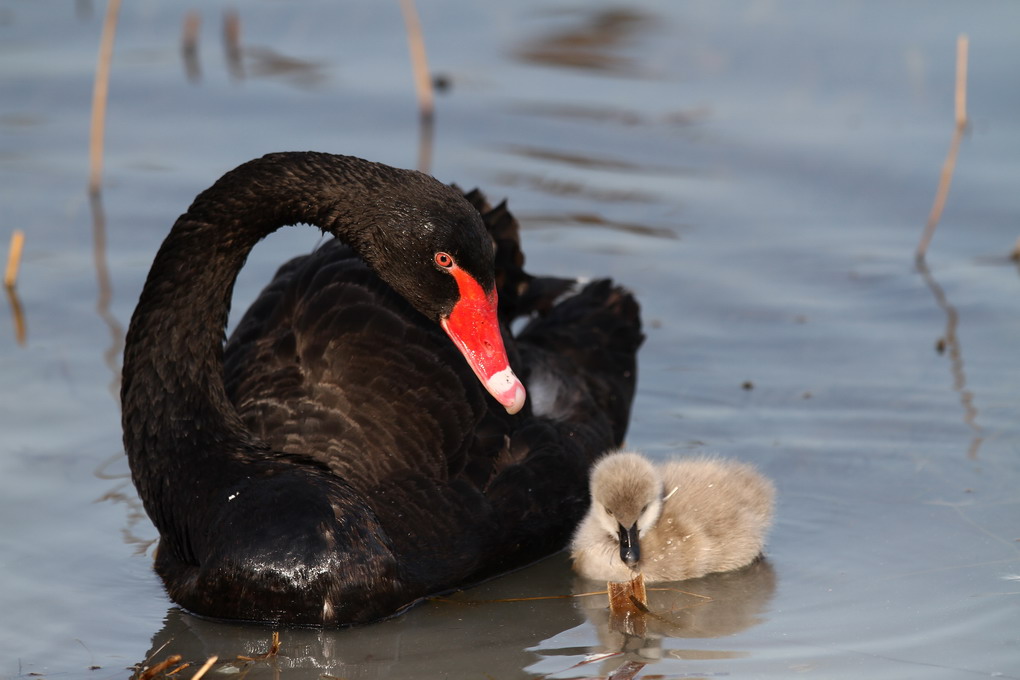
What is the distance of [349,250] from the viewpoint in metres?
5.78

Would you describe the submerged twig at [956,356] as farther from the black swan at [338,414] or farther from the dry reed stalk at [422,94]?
the dry reed stalk at [422,94]

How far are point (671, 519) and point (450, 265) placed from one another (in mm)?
1246

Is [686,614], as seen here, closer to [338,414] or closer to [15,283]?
[338,414]

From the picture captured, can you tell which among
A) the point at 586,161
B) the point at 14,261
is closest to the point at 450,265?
the point at 14,261

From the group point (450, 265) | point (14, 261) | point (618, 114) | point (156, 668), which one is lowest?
point (156, 668)

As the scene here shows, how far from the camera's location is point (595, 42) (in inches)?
431

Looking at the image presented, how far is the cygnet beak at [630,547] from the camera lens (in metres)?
5.03

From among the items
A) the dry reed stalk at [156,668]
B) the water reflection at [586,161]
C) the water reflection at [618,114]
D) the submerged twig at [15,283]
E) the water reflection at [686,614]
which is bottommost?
the water reflection at [686,614]

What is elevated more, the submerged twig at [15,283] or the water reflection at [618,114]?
the water reflection at [618,114]

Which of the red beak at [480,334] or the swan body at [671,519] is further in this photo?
the swan body at [671,519]

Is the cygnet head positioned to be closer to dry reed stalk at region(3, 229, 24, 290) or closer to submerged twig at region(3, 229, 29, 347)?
submerged twig at region(3, 229, 29, 347)

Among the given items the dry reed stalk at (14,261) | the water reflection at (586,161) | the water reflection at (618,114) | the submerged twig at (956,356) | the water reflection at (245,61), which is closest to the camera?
the submerged twig at (956,356)

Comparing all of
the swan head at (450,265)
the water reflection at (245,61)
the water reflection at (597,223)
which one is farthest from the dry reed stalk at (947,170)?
the water reflection at (245,61)

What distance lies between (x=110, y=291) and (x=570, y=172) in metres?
2.77
